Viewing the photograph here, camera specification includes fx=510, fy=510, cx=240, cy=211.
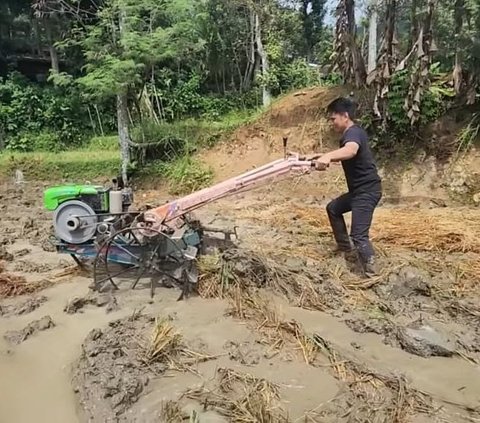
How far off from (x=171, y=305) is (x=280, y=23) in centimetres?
1417

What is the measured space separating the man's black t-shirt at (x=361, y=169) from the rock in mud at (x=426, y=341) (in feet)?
5.03

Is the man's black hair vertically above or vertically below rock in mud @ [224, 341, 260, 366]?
above

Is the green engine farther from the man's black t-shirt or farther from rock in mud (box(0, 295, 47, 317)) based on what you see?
the man's black t-shirt

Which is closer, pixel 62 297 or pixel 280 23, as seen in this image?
pixel 62 297

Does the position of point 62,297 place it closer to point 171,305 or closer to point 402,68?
point 171,305

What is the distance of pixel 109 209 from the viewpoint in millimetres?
5133

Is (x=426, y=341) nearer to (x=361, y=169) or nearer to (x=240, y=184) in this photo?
(x=361, y=169)

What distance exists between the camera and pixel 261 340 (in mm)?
3840

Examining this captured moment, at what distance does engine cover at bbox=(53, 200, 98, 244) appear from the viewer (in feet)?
16.2

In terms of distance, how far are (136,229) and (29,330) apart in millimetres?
1208

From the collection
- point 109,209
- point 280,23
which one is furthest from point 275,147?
point 280,23

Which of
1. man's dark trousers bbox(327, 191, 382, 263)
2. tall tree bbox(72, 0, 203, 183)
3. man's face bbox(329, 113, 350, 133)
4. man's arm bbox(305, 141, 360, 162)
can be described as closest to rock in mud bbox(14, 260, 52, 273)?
man's arm bbox(305, 141, 360, 162)

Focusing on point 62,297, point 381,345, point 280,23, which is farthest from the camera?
point 280,23

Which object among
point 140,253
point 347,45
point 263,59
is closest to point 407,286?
point 140,253
